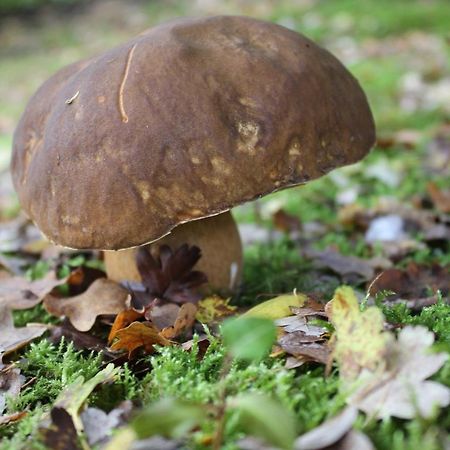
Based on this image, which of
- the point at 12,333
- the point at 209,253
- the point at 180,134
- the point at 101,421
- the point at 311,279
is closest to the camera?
the point at 101,421

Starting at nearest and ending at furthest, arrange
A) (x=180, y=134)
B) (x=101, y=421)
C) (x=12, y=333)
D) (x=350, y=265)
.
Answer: (x=101, y=421), (x=180, y=134), (x=12, y=333), (x=350, y=265)

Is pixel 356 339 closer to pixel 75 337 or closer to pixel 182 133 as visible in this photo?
pixel 182 133

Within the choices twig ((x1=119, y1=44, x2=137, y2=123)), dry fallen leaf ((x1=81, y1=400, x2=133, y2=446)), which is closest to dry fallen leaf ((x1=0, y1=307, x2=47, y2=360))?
dry fallen leaf ((x1=81, y1=400, x2=133, y2=446))

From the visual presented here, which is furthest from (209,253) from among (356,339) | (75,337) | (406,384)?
(406,384)

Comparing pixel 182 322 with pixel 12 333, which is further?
pixel 12 333

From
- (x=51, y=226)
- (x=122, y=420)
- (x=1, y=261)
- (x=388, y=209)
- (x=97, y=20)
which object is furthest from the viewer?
(x=97, y=20)

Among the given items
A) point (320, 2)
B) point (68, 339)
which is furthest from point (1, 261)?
point (320, 2)

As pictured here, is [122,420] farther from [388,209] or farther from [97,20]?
[97,20]
